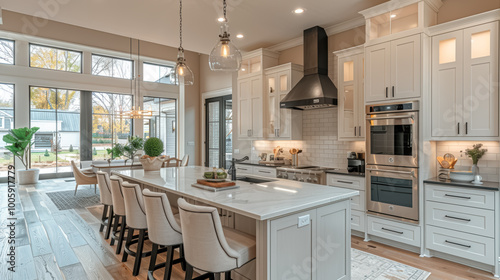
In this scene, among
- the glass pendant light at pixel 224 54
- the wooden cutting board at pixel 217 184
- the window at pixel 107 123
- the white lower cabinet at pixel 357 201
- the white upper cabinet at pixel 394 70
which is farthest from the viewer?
the window at pixel 107 123

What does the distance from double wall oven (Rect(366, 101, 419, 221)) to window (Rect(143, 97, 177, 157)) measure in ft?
24.8

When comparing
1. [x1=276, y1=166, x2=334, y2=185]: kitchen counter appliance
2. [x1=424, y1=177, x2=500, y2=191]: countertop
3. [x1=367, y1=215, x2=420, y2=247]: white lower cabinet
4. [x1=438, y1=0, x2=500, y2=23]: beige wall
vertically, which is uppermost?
[x1=438, y1=0, x2=500, y2=23]: beige wall

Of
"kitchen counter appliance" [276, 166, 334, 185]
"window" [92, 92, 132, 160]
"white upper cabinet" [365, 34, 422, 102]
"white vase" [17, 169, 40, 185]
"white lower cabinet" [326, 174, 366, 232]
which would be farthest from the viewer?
"window" [92, 92, 132, 160]

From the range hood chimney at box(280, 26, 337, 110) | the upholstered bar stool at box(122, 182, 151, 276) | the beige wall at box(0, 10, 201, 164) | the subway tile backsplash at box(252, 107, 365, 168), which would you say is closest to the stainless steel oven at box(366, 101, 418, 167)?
the subway tile backsplash at box(252, 107, 365, 168)

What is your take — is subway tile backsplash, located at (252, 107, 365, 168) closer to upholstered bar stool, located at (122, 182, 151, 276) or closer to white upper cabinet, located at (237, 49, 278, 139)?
white upper cabinet, located at (237, 49, 278, 139)

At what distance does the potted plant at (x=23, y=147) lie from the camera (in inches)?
294

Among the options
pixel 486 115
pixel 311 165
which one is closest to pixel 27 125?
pixel 311 165

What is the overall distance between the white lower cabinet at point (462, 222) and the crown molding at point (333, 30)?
2.65 m

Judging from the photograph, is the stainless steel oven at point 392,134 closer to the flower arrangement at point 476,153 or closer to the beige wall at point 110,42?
the flower arrangement at point 476,153

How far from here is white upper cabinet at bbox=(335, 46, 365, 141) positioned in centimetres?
420

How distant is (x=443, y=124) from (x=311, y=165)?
224 cm

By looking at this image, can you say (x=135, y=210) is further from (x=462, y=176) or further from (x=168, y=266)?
(x=462, y=176)

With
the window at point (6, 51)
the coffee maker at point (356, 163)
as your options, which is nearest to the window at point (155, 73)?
the window at point (6, 51)

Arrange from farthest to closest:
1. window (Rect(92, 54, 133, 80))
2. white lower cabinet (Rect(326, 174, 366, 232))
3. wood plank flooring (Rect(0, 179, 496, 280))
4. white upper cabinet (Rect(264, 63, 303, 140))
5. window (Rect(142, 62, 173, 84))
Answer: window (Rect(142, 62, 173, 84)), window (Rect(92, 54, 133, 80)), white upper cabinet (Rect(264, 63, 303, 140)), white lower cabinet (Rect(326, 174, 366, 232)), wood plank flooring (Rect(0, 179, 496, 280))
